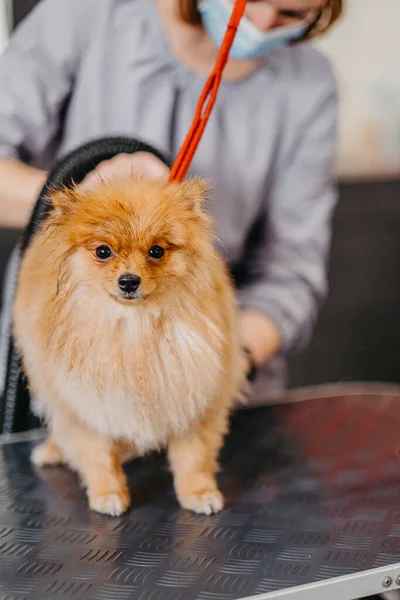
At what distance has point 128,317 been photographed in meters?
0.81

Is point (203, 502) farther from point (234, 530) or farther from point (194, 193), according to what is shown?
point (194, 193)

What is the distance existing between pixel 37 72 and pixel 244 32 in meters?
0.41

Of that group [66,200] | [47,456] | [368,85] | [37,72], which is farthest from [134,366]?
[368,85]

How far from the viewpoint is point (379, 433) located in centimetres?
126

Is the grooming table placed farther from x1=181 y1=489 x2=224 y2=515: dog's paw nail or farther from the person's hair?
the person's hair

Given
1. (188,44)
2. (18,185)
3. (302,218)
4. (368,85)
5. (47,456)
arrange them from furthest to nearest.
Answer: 1. (368,85)
2. (302,218)
3. (188,44)
4. (18,185)
5. (47,456)

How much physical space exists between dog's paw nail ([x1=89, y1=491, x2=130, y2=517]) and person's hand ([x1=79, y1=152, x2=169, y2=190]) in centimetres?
40

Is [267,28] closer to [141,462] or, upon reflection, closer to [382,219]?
[141,462]

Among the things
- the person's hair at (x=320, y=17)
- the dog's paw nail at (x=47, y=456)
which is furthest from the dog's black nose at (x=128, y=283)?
the person's hair at (x=320, y=17)

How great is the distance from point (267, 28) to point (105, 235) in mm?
643

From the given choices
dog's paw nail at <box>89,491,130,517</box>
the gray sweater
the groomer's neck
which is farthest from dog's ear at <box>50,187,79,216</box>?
the groomer's neck

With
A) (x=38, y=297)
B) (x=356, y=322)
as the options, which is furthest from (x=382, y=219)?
(x=38, y=297)

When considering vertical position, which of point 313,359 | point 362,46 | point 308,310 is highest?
point 362,46

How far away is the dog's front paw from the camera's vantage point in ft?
3.14
